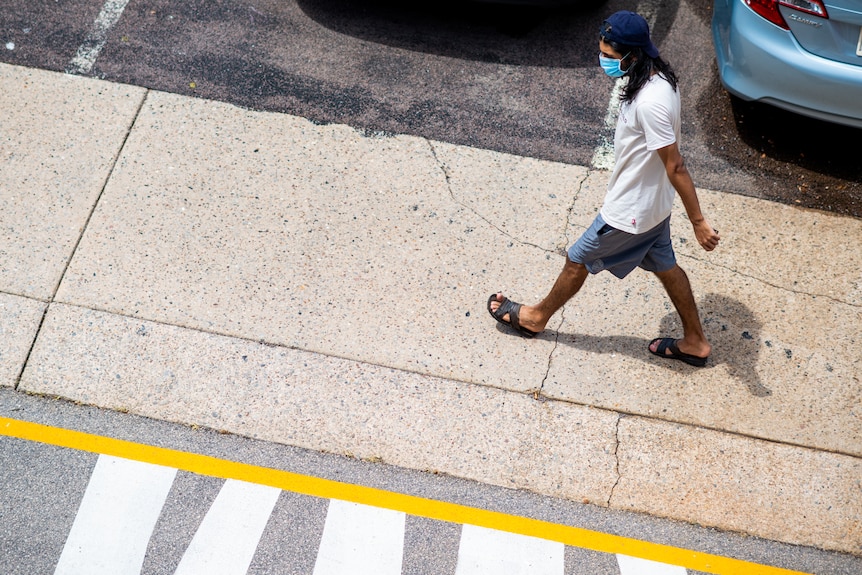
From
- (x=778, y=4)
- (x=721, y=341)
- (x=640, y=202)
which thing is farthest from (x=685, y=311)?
(x=778, y=4)

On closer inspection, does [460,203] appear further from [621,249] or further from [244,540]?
[244,540]

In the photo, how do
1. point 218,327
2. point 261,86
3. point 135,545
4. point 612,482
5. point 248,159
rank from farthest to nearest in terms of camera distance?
point 261,86
point 248,159
point 218,327
point 612,482
point 135,545

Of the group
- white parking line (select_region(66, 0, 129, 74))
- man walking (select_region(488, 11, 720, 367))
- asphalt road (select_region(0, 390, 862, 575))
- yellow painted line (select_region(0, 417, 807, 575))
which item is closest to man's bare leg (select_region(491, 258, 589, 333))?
man walking (select_region(488, 11, 720, 367))

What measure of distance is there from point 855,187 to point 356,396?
352 centimetres

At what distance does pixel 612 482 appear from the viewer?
442 cm

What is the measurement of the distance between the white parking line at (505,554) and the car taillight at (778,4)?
331 centimetres

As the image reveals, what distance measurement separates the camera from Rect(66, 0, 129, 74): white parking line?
237 inches

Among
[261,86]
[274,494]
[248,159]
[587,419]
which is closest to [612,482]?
[587,419]

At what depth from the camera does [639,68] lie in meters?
3.74

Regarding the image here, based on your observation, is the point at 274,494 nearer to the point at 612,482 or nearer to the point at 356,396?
the point at 356,396

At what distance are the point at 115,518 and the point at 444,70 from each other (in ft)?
11.9

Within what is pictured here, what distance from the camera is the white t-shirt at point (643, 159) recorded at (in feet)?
12.2

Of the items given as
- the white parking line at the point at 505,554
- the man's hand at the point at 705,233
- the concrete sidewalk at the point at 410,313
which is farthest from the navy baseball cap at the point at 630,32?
the white parking line at the point at 505,554

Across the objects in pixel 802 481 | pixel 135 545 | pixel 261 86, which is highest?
pixel 261 86
